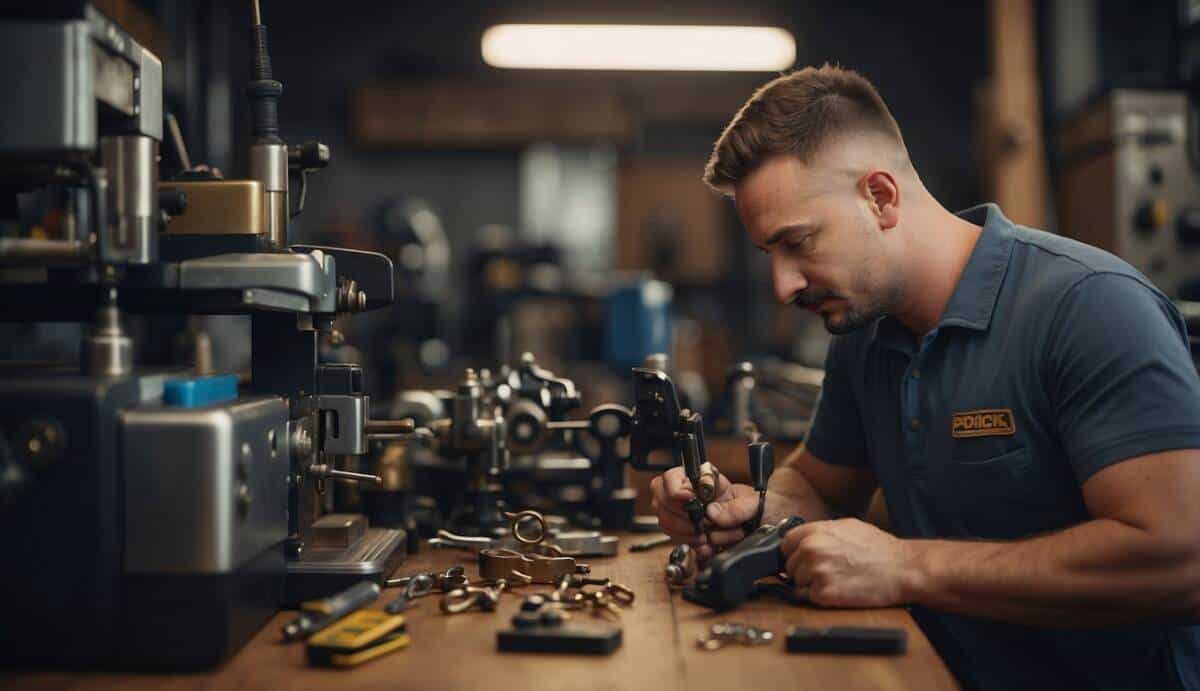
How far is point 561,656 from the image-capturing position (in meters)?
1.22

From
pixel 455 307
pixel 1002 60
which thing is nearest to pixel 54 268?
pixel 1002 60

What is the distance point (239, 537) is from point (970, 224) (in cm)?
120

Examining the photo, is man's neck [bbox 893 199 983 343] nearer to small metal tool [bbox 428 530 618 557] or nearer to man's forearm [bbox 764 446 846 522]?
man's forearm [bbox 764 446 846 522]

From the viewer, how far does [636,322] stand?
15.8 ft

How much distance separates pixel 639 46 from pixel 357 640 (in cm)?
607

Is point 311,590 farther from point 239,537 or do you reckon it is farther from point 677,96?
point 677,96

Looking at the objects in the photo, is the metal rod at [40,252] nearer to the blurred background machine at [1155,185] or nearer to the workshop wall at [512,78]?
the blurred background machine at [1155,185]

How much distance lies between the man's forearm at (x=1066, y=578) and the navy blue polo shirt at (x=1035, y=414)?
0.36ft

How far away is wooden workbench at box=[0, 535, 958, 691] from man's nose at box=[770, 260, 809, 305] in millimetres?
557

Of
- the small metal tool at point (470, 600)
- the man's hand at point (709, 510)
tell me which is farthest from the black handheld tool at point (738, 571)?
the small metal tool at point (470, 600)

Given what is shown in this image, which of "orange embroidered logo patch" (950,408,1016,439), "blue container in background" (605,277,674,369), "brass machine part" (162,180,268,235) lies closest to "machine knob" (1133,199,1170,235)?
"blue container in background" (605,277,674,369)

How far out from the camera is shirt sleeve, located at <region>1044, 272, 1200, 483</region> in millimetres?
1389

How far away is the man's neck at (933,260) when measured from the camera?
5.81ft

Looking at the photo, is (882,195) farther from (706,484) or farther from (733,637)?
(733,637)
